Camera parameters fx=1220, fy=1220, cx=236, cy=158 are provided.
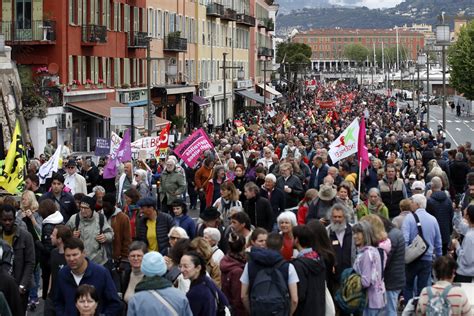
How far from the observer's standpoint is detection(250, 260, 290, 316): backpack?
33.6ft

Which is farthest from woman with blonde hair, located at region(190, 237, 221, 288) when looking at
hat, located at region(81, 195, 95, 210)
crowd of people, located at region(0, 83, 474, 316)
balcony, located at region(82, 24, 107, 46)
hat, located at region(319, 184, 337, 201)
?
balcony, located at region(82, 24, 107, 46)

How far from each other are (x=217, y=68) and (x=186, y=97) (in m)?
10.8

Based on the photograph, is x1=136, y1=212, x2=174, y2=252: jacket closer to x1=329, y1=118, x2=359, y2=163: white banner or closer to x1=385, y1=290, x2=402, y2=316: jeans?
x1=385, y1=290, x2=402, y2=316: jeans

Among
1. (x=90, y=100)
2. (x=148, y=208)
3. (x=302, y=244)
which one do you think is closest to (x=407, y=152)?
(x=148, y=208)

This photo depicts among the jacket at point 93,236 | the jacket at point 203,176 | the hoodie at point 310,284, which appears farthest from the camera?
the jacket at point 203,176

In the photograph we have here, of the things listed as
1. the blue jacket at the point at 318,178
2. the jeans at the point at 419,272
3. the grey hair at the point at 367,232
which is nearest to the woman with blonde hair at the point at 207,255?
the grey hair at the point at 367,232

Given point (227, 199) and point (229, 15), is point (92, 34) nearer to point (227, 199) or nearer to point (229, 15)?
point (227, 199)

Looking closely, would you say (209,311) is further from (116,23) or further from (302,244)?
(116,23)

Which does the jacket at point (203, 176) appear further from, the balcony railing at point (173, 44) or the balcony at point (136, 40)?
the balcony railing at point (173, 44)

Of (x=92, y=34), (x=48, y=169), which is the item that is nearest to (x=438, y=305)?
(x=48, y=169)

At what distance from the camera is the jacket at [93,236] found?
1323cm

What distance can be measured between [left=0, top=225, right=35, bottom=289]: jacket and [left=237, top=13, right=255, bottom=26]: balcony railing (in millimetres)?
76370

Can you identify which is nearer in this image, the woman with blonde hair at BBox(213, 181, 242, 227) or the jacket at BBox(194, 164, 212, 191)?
the woman with blonde hair at BBox(213, 181, 242, 227)

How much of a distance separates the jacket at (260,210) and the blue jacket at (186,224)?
8.35 feet
